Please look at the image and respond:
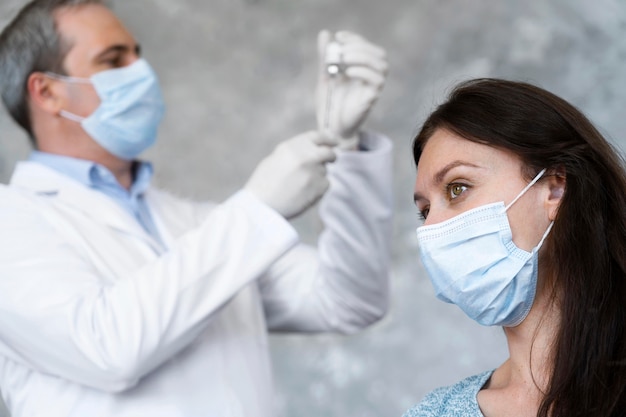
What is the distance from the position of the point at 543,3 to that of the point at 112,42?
1.41 meters

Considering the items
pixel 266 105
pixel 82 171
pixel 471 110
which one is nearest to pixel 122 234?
pixel 82 171

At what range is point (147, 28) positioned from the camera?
3225mm

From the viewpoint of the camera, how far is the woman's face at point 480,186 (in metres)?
1.45

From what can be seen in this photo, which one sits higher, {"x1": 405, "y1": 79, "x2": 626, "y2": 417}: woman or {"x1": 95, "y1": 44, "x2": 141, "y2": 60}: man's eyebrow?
{"x1": 405, "y1": 79, "x2": 626, "y2": 417}: woman

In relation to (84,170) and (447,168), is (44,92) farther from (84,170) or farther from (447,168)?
(447,168)

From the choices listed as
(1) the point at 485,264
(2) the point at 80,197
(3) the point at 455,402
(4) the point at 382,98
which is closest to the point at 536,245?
(1) the point at 485,264

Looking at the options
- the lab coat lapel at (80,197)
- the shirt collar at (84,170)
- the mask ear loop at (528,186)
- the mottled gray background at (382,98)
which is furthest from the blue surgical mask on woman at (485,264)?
the mottled gray background at (382,98)

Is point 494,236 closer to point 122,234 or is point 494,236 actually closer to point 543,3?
point 122,234

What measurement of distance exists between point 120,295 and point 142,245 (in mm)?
246

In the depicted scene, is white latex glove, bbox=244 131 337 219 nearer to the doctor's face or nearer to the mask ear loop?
the doctor's face

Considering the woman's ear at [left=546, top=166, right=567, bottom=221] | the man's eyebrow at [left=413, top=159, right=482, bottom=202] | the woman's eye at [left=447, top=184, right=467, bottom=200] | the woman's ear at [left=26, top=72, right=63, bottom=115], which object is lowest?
the woman's ear at [left=26, top=72, right=63, bottom=115]

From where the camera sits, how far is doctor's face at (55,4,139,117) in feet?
7.15

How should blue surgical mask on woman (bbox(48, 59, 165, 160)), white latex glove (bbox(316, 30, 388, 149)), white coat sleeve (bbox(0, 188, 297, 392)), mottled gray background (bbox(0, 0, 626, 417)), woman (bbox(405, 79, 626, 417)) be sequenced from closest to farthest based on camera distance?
woman (bbox(405, 79, 626, 417)), white coat sleeve (bbox(0, 188, 297, 392)), white latex glove (bbox(316, 30, 388, 149)), blue surgical mask on woman (bbox(48, 59, 165, 160)), mottled gray background (bbox(0, 0, 626, 417))

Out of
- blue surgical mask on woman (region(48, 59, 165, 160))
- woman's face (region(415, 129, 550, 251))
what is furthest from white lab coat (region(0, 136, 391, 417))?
woman's face (region(415, 129, 550, 251))
